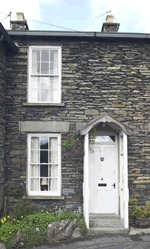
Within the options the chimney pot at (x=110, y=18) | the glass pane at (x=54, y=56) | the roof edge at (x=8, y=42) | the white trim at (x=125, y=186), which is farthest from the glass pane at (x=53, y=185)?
the chimney pot at (x=110, y=18)

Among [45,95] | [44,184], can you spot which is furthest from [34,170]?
[45,95]

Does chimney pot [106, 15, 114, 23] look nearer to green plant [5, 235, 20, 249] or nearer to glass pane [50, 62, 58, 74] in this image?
glass pane [50, 62, 58, 74]

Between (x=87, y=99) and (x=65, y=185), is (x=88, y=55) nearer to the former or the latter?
(x=87, y=99)

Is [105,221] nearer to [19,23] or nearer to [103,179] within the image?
[103,179]

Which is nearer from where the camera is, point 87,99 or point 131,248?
point 131,248

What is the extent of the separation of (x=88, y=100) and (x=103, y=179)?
2.71 meters

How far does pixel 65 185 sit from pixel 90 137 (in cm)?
178

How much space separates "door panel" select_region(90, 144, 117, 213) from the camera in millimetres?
8719

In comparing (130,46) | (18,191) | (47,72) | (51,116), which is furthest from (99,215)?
(130,46)

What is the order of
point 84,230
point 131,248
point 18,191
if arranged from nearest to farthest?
1. point 131,248
2. point 84,230
3. point 18,191

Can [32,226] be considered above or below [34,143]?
below

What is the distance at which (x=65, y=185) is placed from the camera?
8.51 meters

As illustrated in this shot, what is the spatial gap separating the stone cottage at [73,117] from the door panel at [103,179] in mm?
32

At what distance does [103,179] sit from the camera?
28.9 feet
